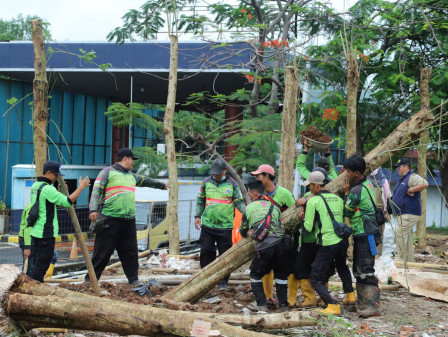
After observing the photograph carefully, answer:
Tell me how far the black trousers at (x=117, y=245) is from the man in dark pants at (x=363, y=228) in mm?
3005

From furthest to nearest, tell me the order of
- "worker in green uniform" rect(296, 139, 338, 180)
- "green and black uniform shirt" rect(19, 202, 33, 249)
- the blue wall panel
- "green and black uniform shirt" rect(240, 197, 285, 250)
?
1. the blue wall panel
2. "worker in green uniform" rect(296, 139, 338, 180)
3. "green and black uniform shirt" rect(19, 202, 33, 249)
4. "green and black uniform shirt" rect(240, 197, 285, 250)

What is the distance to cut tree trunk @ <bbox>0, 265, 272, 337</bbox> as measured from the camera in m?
4.77

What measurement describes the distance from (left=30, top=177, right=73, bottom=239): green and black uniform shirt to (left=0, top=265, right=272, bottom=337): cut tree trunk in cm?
182

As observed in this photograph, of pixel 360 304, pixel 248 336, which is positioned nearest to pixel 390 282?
pixel 360 304

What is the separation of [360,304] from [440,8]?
32.5 feet

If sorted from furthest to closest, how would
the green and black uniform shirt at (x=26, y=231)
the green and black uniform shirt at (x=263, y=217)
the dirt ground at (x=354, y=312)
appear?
1. the green and black uniform shirt at (x=26, y=231)
2. the green and black uniform shirt at (x=263, y=217)
3. the dirt ground at (x=354, y=312)

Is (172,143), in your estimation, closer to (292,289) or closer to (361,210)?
(292,289)

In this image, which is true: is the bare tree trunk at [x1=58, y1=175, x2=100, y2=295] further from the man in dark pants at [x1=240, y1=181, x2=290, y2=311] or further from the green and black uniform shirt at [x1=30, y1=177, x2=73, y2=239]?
the man in dark pants at [x1=240, y1=181, x2=290, y2=311]

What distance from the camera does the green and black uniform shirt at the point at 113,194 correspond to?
7477 mm

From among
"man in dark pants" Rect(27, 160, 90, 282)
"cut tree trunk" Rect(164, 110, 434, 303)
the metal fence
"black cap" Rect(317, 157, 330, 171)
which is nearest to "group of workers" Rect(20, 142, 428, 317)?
"man in dark pants" Rect(27, 160, 90, 282)

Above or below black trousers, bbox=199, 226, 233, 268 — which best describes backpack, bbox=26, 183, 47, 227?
above

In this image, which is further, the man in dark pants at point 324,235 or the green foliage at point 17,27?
the green foliage at point 17,27

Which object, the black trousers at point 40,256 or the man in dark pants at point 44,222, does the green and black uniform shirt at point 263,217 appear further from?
the black trousers at point 40,256

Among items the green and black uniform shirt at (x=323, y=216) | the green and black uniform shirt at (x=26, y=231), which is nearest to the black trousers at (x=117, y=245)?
the green and black uniform shirt at (x=26, y=231)
